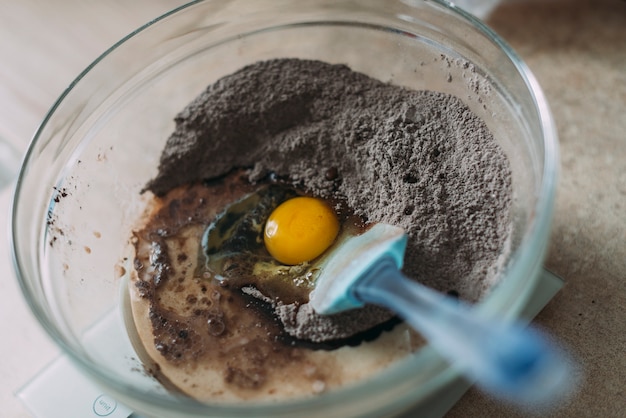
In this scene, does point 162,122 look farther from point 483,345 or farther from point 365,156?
point 483,345

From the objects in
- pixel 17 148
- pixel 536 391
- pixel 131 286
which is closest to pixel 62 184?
pixel 131 286

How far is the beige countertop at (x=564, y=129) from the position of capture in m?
1.09

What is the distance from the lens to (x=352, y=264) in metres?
1.02

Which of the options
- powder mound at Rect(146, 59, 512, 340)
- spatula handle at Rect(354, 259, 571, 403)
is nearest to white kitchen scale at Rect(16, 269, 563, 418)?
powder mound at Rect(146, 59, 512, 340)

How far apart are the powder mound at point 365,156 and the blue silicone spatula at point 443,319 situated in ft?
0.18

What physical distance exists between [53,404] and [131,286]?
235 mm

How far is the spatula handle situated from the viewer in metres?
0.69

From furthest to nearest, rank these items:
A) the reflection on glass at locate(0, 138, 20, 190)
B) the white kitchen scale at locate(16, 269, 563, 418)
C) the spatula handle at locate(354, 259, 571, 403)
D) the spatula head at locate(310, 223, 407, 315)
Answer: the reflection on glass at locate(0, 138, 20, 190)
the white kitchen scale at locate(16, 269, 563, 418)
the spatula head at locate(310, 223, 407, 315)
the spatula handle at locate(354, 259, 571, 403)

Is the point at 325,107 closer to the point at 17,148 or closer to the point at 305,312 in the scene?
the point at 305,312

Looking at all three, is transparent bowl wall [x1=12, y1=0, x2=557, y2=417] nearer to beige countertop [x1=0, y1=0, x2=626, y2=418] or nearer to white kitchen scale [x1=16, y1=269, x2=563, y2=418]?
white kitchen scale [x1=16, y1=269, x2=563, y2=418]

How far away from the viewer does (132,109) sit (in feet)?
4.42

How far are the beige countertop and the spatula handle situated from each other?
0.27m

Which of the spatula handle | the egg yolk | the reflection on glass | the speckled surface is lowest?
the speckled surface

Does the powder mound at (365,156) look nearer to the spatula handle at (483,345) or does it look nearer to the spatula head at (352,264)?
the spatula head at (352,264)
